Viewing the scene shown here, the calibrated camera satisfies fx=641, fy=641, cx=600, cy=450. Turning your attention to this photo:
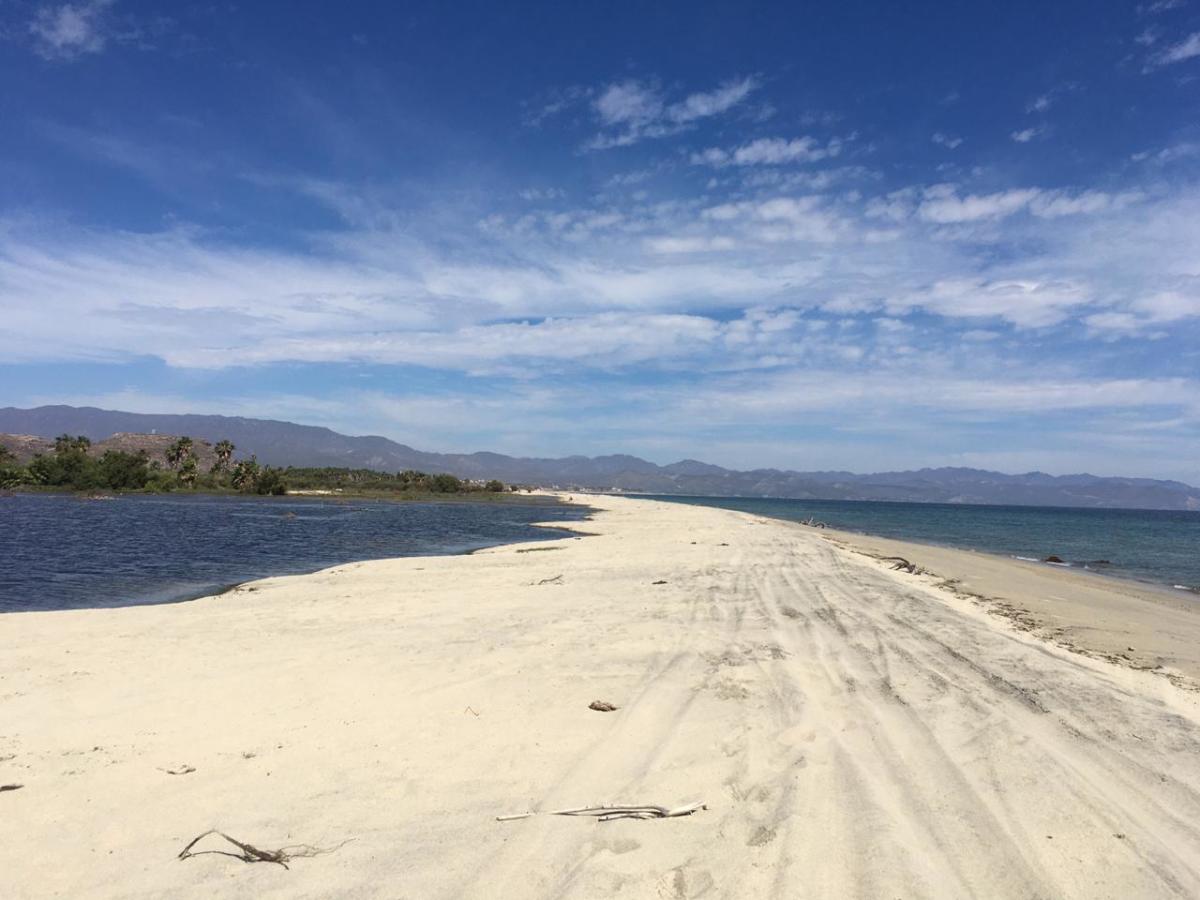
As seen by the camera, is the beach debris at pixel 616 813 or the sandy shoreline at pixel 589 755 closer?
the sandy shoreline at pixel 589 755

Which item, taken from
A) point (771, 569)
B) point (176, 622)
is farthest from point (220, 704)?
point (771, 569)

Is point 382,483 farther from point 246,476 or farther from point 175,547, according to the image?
point 175,547

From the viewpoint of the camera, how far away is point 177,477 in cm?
10256

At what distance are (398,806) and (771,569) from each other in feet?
60.0

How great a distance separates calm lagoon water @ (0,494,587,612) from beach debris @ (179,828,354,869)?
570 inches

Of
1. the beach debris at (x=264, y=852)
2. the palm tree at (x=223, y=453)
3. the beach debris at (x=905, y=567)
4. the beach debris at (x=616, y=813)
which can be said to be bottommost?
the beach debris at (x=905, y=567)

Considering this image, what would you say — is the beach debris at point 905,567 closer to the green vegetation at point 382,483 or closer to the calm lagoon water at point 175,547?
the calm lagoon water at point 175,547

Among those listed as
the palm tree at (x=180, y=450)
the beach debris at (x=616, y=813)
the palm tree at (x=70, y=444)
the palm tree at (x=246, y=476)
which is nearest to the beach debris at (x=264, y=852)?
the beach debris at (x=616, y=813)

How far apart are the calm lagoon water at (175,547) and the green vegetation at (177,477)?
50.1 m

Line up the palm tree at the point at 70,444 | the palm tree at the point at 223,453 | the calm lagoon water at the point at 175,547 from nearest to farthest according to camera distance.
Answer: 1. the calm lagoon water at the point at 175,547
2. the palm tree at the point at 70,444
3. the palm tree at the point at 223,453

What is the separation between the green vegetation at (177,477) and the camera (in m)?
90.6

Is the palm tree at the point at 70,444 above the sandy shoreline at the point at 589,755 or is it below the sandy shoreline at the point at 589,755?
above

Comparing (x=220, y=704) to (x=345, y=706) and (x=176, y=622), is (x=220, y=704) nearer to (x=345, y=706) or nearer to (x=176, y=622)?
(x=345, y=706)

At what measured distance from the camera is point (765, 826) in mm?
4898
